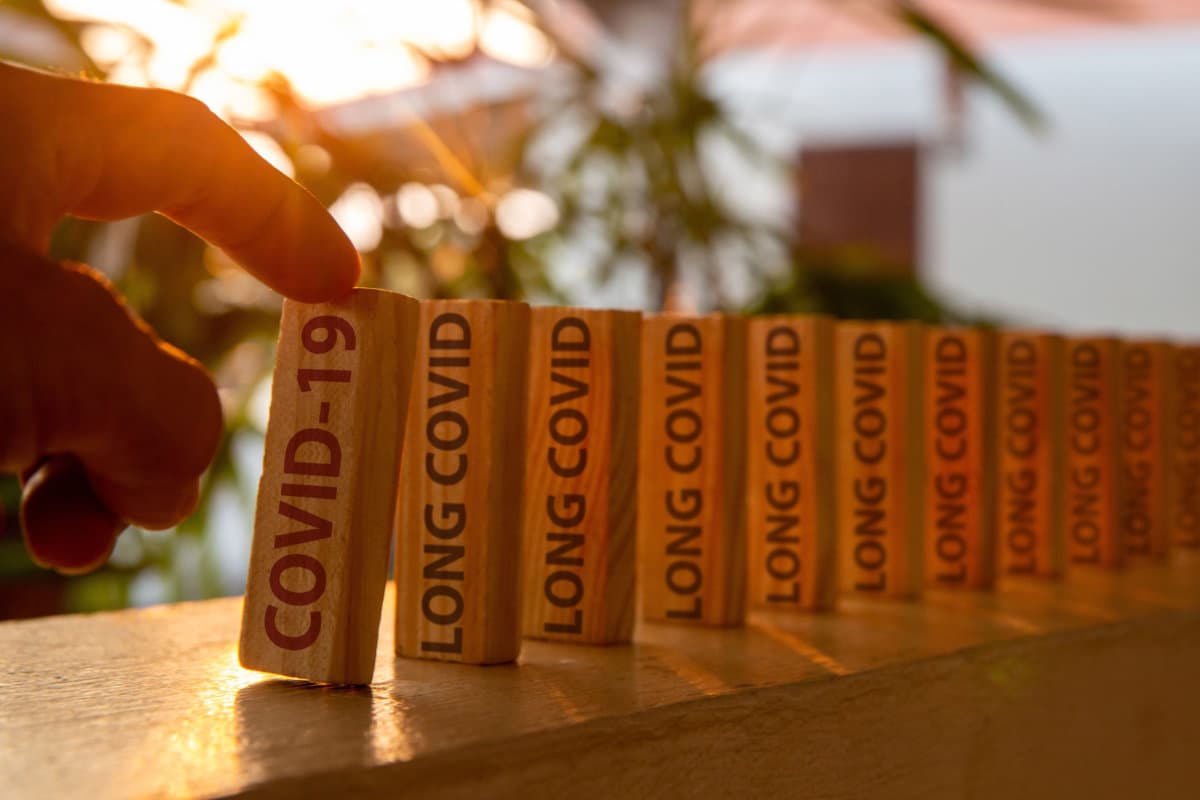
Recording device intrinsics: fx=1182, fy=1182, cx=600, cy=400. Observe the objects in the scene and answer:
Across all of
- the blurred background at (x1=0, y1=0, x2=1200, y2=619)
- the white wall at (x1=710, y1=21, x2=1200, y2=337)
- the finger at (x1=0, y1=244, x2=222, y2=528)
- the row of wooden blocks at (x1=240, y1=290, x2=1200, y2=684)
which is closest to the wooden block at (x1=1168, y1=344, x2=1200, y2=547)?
the row of wooden blocks at (x1=240, y1=290, x2=1200, y2=684)

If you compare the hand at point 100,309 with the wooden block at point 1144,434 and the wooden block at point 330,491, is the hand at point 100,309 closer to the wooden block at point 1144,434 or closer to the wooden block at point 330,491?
the wooden block at point 330,491

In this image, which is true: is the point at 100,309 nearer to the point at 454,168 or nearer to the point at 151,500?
the point at 151,500

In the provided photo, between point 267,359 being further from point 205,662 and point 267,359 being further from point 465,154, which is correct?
point 205,662

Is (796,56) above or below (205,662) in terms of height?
above

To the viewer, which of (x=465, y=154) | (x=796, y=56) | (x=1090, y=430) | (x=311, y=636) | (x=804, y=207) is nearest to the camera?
(x=311, y=636)

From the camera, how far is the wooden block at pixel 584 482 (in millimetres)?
631

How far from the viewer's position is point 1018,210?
5.66m

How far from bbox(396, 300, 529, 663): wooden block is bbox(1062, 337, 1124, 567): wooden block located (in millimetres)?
488

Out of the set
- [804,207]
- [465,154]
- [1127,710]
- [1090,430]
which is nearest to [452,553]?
[1127,710]

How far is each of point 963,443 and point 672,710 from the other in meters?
0.41

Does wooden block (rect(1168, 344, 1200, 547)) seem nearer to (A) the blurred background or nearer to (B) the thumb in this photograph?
(A) the blurred background

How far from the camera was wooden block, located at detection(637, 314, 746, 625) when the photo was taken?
69 centimetres

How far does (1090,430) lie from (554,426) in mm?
482

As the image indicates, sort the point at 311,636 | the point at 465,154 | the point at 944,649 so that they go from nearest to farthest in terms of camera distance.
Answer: the point at 311,636 < the point at 944,649 < the point at 465,154
